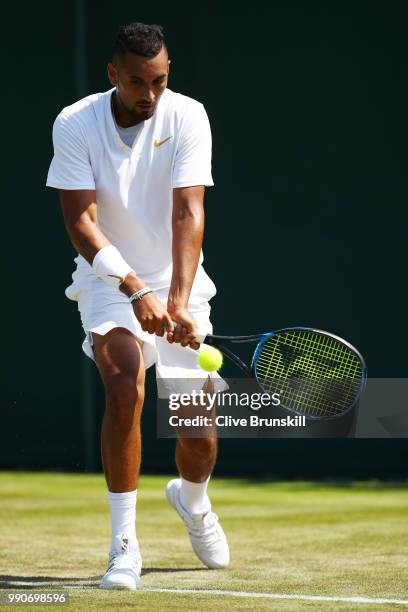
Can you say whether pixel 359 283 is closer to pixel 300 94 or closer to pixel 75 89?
pixel 300 94

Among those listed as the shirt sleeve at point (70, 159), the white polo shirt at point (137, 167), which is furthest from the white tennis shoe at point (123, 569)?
the shirt sleeve at point (70, 159)

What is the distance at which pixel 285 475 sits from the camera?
750 cm

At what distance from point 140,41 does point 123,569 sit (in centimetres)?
153

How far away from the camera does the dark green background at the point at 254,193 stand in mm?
7250

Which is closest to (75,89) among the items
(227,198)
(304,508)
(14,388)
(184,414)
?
(227,198)

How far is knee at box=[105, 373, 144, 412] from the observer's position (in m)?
3.87

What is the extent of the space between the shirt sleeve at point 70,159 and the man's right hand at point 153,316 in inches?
17.1

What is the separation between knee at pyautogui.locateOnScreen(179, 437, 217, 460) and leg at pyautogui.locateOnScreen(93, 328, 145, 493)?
1.15 feet

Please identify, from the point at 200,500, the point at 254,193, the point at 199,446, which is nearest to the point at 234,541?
the point at 200,500

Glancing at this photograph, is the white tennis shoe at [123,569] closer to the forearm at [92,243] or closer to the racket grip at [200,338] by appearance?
the racket grip at [200,338]

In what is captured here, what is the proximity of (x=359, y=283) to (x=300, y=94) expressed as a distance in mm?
1104

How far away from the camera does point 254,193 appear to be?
752 centimetres

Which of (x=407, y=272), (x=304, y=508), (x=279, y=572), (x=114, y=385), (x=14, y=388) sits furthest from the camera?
(x=14, y=388)

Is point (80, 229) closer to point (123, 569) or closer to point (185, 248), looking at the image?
point (185, 248)
